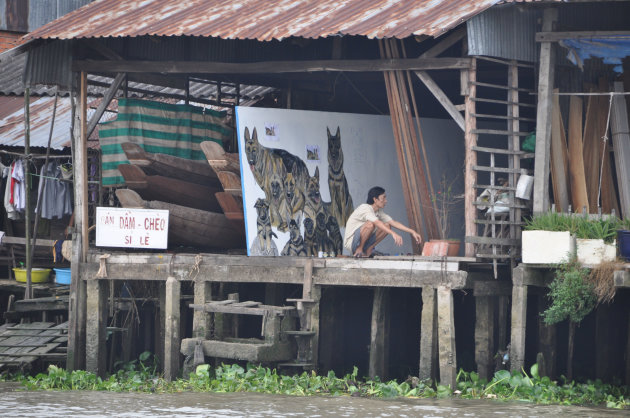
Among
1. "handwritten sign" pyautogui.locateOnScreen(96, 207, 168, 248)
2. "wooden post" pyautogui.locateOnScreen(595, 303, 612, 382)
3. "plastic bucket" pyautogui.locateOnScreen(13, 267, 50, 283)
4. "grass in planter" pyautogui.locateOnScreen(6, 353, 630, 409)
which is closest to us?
"grass in planter" pyautogui.locateOnScreen(6, 353, 630, 409)

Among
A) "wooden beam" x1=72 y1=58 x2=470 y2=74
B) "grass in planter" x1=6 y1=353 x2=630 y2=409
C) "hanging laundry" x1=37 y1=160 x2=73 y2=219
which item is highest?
"wooden beam" x1=72 y1=58 x2=470 y2=74

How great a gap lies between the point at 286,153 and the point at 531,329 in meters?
4.60

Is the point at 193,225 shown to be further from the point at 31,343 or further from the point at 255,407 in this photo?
the point at 255,407

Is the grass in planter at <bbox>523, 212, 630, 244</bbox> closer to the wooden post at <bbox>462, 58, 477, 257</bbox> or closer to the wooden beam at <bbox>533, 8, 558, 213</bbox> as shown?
the wooden beam at <bbox>533, 8, 558, 213</bbox>

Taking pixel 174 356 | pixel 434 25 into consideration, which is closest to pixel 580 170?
pixel 434 25

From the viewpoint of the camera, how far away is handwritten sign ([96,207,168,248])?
1709 cm

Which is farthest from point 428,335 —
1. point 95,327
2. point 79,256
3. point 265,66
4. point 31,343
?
point 31,343

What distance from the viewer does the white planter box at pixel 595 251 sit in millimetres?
14359

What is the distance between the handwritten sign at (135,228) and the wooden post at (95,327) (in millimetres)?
654

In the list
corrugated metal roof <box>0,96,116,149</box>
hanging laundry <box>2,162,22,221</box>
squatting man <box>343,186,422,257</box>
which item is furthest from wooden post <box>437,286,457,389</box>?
hanging laundry <box>2,162,22,221</box>

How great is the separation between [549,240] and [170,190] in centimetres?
562

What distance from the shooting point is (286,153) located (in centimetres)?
1708

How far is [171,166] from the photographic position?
1739 cm

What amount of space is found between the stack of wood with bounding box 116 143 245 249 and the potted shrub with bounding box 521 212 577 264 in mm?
4484
